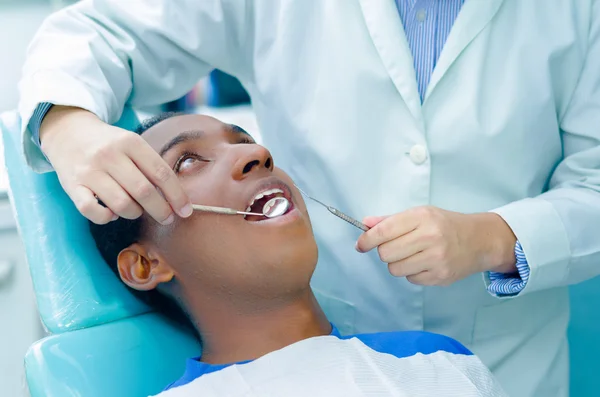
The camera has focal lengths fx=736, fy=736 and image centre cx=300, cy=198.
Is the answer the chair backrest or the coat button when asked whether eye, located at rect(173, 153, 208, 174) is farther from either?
the chair backrest

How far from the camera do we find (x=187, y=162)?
117 centimetres

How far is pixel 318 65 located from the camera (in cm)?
126

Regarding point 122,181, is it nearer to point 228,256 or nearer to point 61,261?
point 228,256

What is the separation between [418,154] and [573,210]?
262 millimetres

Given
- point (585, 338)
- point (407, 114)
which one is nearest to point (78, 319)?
point (407, 114)

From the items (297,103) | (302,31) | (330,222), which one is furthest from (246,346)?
(302,31)

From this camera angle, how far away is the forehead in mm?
1204

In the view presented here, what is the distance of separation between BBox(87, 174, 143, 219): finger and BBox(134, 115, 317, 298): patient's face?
160 millimetres

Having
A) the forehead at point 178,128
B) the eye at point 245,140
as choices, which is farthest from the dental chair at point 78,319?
the eye at point 245,140

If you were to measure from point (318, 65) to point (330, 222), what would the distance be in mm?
274

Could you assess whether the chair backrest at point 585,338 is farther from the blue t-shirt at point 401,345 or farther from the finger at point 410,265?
the finger at point 410,265

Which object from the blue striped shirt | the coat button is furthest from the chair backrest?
the coat button

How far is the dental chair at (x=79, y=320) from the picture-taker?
115 cm

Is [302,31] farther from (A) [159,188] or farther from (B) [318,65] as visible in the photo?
(A) [159,188]
